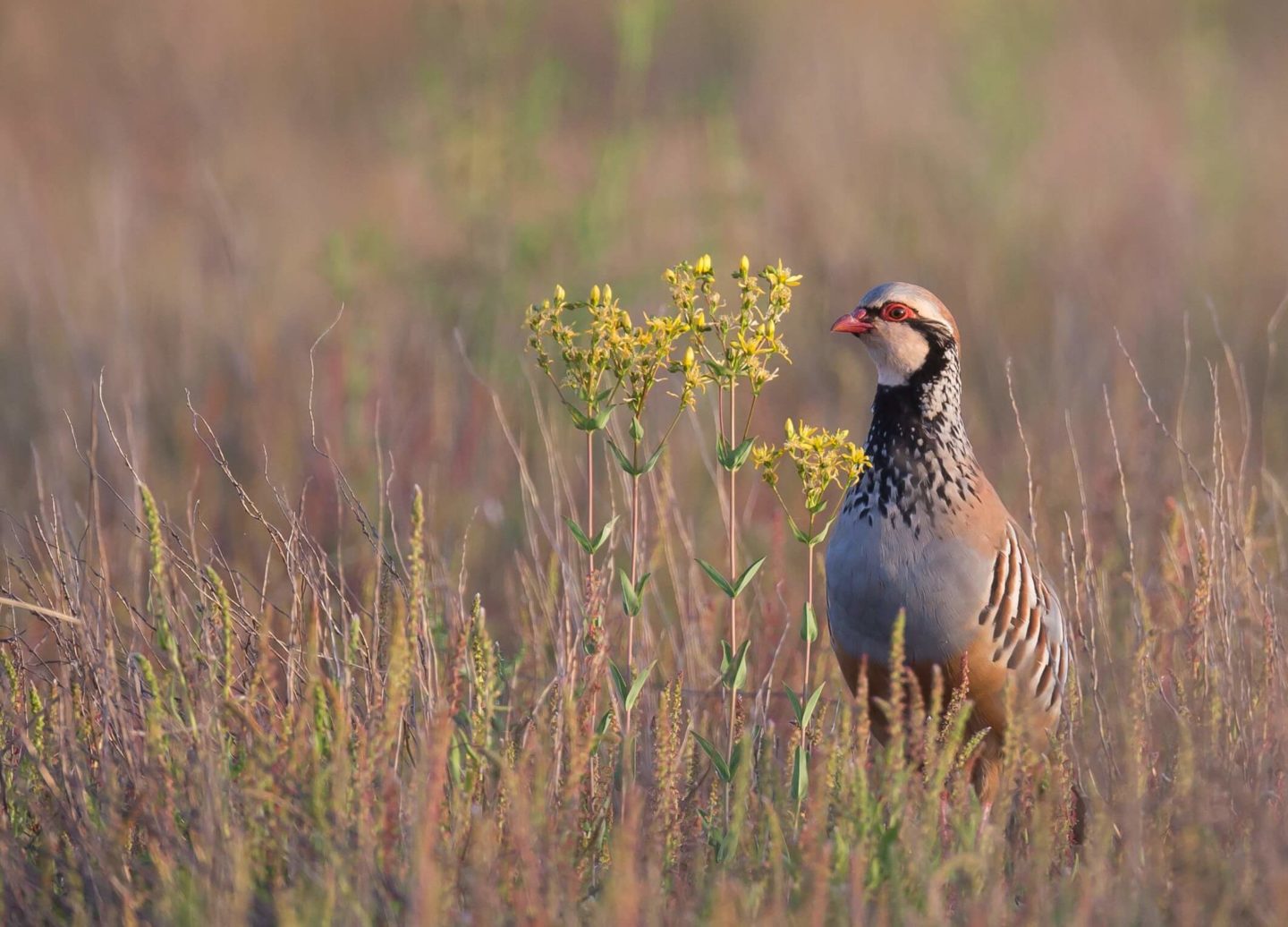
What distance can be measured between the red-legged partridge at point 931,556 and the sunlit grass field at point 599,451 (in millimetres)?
155

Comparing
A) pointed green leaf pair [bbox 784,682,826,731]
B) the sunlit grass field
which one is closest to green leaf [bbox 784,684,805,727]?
pointed green leaf pair [bbox 784,682,826,731]

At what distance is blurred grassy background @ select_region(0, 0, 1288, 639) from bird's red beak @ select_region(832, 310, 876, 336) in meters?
0.94

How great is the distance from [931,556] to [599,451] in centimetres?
269

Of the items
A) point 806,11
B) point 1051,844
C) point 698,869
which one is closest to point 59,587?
point 698,869

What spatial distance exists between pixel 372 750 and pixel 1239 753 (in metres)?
1.65

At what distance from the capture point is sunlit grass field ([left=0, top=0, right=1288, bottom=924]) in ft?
8.30

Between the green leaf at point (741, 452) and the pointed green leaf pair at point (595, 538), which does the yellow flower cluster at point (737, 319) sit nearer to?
the green leaf at point (741, 452)

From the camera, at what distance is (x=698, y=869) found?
98.4 inches

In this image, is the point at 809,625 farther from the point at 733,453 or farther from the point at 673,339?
the point at 673,339

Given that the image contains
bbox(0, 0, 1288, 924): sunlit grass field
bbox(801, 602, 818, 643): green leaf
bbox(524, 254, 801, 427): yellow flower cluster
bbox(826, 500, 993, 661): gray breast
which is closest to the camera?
bbox(0, 0, 1288, 924): sunlit grass field

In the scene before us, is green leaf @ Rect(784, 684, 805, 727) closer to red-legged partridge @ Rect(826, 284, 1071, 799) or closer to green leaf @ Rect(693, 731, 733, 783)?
green leaf @ Rect(693, 731, 733, 783)

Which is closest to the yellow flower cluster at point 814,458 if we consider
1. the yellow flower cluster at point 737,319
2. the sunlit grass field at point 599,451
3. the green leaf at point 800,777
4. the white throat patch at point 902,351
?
the sunlit grass field at point 599,451

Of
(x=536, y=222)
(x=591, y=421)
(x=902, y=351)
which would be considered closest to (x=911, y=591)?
(x=902, y=351)

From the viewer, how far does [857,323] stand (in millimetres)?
3598
